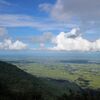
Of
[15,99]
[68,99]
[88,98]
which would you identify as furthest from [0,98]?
[88,98]

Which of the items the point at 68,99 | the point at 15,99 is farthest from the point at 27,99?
the point at 68,99

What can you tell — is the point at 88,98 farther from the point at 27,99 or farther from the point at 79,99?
the point at 27,99

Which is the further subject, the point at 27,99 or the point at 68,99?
the point at 68,99

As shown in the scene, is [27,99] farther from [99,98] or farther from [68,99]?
[99,98]

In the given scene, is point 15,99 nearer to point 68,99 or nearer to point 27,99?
point 27,99

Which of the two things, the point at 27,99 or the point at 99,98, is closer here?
the point at 27,99

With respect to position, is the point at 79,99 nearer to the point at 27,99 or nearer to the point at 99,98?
the point at 99,98
